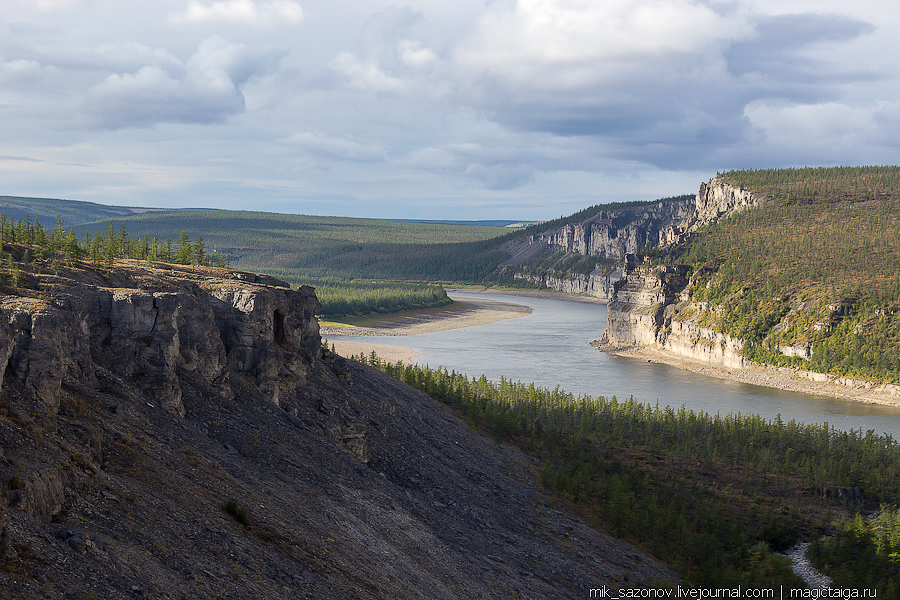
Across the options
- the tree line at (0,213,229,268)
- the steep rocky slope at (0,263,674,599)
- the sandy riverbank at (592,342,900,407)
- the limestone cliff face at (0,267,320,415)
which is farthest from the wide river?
the limestone cliff face at (0,267,320,415)

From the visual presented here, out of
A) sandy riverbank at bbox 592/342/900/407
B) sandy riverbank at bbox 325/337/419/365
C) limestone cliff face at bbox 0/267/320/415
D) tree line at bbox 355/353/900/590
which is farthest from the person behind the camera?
sandy riverbank at bbox 325/337/419/365

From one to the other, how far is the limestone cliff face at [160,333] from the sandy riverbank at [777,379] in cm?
11828

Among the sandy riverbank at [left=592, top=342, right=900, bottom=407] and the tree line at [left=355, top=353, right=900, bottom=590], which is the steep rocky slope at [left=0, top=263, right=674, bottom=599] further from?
the sandy riverbank at [left=592, top=342, right=900, bottom=407]

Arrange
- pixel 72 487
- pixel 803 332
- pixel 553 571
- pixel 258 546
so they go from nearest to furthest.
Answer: pixel 72 487
pixel 258 546
pixel 553 571
pixel 803 332

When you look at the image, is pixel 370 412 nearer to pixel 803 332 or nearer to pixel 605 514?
pixel 605 514

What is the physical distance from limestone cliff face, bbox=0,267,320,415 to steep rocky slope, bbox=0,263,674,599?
0.11 m

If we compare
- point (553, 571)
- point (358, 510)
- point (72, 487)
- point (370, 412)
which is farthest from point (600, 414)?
point (72, 487)

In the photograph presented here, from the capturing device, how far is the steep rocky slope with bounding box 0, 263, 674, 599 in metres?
27.7

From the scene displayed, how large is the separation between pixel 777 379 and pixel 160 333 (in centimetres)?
14537

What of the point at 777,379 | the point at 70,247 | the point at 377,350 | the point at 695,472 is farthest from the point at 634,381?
the point at 70,247

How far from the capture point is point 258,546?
3341 centimetres

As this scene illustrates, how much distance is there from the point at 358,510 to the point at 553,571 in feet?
44.2

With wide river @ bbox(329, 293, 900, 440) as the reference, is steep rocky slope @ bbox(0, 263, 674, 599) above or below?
above

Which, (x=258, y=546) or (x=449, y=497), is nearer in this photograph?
(x=258, y=546)
